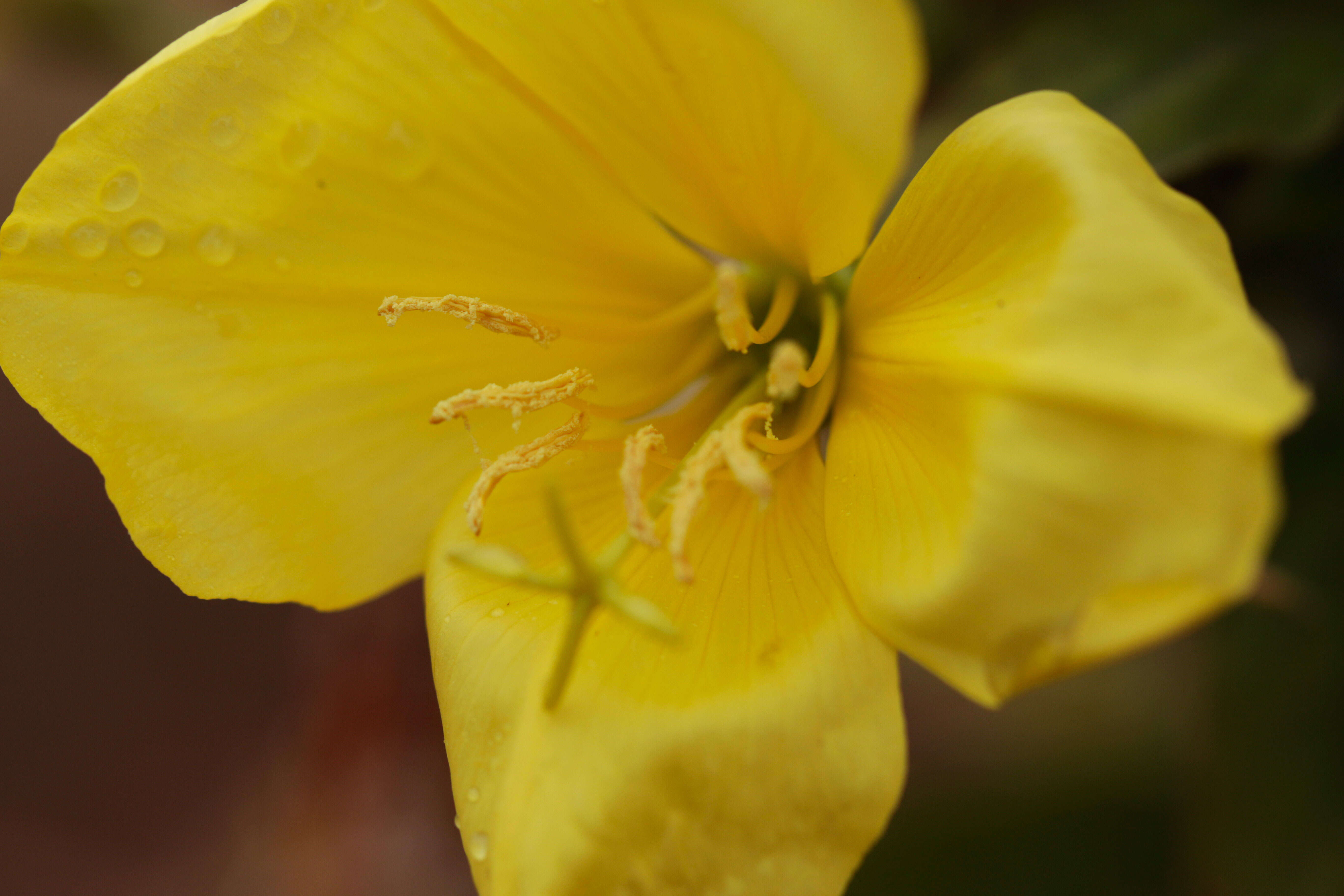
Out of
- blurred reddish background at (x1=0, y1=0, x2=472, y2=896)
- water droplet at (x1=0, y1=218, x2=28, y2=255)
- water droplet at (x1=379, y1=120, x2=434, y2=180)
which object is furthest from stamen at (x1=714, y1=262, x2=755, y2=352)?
blurred reddish background at (x1=0, y1=0, x2=472, y2=896)

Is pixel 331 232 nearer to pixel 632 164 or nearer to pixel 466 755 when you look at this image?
pixel 632 164

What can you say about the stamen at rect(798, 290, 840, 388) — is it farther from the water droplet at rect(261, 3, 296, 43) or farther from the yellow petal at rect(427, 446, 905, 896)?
the water droplet at rect(261, 3, 296, 43)

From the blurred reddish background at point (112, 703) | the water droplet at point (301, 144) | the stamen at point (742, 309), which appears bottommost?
the blurred reddish background at point (112, 703)

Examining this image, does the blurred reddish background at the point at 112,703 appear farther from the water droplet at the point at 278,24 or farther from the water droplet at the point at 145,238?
the water droplet at the point at 278,24

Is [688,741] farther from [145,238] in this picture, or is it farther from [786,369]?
[145,238]

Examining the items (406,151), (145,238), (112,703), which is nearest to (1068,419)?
(406,151)

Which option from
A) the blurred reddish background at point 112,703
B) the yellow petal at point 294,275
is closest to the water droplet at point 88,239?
the yellow petal at point 294,275
